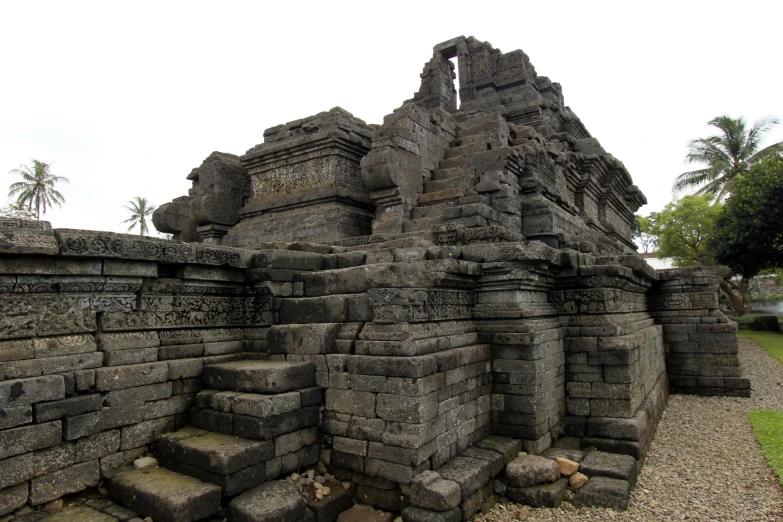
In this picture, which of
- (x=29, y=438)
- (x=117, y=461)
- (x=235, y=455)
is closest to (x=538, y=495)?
(x=235, y=455)

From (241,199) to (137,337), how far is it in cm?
761

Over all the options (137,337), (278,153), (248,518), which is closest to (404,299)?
(248,518)

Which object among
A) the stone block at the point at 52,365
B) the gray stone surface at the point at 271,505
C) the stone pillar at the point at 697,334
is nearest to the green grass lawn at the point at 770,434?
the stone pillar at the point at 697,334

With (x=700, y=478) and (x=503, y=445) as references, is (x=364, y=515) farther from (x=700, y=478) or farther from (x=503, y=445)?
(x=700, y=478)

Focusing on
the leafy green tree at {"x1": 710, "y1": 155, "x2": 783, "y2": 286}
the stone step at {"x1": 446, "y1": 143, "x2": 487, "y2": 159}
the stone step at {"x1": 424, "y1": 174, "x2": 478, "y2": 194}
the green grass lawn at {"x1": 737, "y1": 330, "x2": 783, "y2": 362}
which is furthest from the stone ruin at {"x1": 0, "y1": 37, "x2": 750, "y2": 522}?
the leafy green tree at {"x1": 710, "y1": 155, "x2": 783, "y2": 286}

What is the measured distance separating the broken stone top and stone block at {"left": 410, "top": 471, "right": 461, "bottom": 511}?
134 inches

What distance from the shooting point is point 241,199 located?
11.5 m

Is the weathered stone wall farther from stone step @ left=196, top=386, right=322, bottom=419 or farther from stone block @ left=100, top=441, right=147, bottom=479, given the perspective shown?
stone step @ left=196, top=386, right=322, bottom=419

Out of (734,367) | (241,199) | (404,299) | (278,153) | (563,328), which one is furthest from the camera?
(241,199)

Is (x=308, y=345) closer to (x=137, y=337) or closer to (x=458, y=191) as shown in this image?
(x=137, y=337)

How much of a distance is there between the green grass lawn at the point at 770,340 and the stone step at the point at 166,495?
15232 millimetres

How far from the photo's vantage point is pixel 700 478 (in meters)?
5.05

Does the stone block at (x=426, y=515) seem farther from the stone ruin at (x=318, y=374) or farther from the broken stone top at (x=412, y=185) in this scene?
the broken stone top at (x=412, y=185)

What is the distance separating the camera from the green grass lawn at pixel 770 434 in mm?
5370
